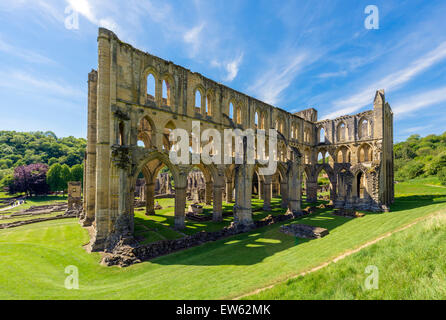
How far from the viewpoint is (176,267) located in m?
10.2

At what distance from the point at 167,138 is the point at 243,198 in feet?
44.0

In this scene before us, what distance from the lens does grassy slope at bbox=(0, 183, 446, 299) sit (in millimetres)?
7379

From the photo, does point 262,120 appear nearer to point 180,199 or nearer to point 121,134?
point 180,199

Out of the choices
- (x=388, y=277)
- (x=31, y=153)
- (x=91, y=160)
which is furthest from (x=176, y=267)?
(x=31, y=153)

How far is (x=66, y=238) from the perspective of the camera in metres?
14.8

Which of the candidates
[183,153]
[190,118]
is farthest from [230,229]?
[190,118]

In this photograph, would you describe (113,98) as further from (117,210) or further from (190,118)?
(117,210)

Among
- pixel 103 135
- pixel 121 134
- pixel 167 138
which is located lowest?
pixel 103 135

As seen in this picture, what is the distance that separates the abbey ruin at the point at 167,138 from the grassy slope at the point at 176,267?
2.64m

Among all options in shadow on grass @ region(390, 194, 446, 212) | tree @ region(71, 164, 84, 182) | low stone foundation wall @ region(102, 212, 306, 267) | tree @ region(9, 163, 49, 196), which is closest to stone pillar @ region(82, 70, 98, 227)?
low stone foundation wall @ region(102, 212, 306, 267)

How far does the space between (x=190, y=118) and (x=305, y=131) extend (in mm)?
22621

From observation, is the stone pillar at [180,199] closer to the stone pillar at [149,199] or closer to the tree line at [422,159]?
the stone pillar at [149,199]

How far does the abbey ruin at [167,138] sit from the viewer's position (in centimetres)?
1386
